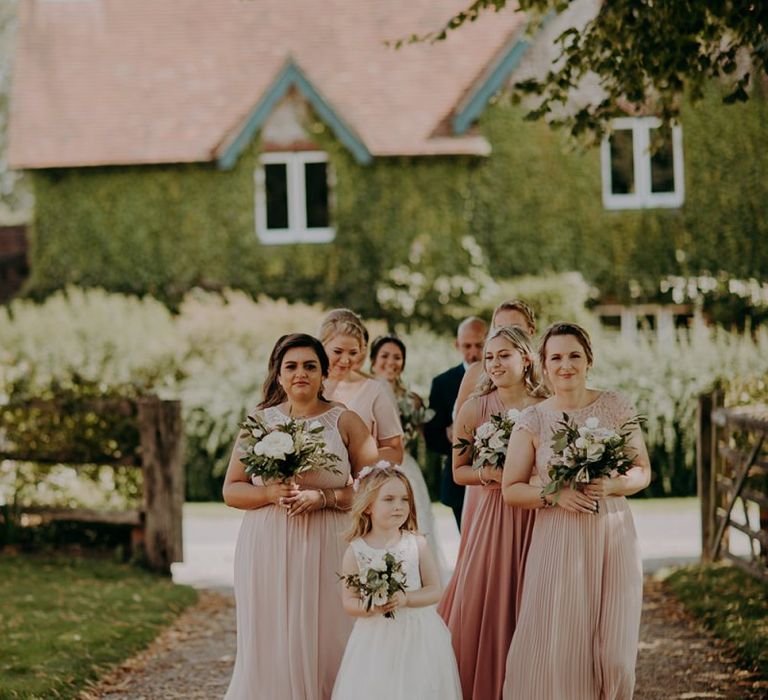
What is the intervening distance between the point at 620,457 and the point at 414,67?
21641 millimetres

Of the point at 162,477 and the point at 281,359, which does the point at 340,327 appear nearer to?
the point at 281,359

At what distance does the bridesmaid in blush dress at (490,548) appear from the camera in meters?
6.78

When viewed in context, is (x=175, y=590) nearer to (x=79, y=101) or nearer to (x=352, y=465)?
(x=352, y=465)

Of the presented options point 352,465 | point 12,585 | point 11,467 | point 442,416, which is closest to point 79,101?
point 11,467

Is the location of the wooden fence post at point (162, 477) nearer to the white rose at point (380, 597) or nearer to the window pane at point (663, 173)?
the white rose at point (380, 597)

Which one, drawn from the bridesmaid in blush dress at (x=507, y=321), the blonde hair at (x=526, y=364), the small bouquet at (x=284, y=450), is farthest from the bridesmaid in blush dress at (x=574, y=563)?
the bridesmaid in blush dress at (x=507, y=321)

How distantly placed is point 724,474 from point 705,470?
0.72ft

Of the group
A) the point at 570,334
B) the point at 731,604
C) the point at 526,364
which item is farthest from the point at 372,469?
the point at 731,604

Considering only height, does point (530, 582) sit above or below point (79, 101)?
below

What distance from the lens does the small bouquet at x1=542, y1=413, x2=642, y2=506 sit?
590 centimetres

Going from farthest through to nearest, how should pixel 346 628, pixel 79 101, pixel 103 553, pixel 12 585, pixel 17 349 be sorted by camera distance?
1. pixel 79 101
2. pixel 17 349
3. pixel 103 553
4. pixel 12 585
5. pixel 346 628

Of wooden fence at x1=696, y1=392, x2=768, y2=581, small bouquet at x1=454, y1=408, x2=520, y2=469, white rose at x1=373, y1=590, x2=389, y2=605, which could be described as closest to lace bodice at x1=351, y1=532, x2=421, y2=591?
white rose at x1=373, y1=590, x2=389, y2=605

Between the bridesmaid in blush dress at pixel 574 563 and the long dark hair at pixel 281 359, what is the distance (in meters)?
1.02

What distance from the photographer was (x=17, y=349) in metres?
15.5
